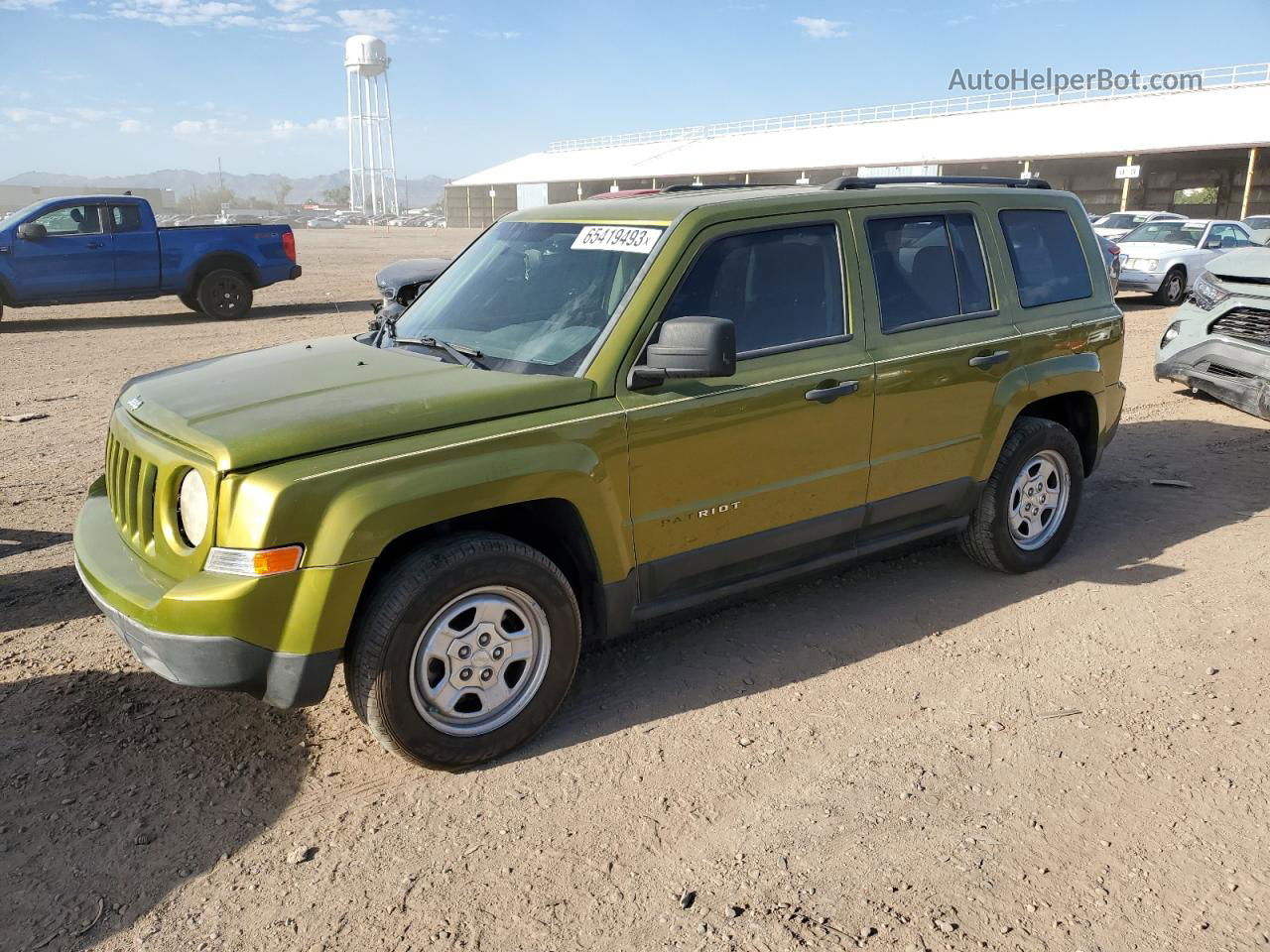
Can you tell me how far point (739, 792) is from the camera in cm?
339

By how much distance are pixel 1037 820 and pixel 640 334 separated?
2075 millimetres

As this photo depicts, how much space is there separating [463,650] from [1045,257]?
3.62 metres

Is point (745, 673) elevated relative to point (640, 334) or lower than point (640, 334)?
lower

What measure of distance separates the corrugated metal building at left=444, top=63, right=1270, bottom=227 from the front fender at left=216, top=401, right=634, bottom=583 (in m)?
35.7

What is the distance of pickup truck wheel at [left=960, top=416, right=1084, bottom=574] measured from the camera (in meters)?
5.01

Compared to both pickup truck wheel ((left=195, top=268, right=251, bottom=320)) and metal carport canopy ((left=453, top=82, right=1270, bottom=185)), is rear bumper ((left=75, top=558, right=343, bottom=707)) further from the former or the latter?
metal carport canopy ((left=453, top=82, right=1270, bottom=185))

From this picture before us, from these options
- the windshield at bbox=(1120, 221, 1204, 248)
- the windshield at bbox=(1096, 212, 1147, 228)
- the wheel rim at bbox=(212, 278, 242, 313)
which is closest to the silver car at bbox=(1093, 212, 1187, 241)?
the windshield at bbox=(1096, 212, 1147, 228)

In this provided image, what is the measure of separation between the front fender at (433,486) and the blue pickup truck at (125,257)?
14.1 m

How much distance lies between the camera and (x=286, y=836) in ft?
10.4

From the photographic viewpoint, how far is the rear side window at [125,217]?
15266 mm

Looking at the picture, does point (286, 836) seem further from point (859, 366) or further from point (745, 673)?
point (859, 366)

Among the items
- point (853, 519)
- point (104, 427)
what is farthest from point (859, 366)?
point (104, 427)

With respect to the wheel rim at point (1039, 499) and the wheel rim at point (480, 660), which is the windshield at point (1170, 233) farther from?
the wheel rim at point (480, 660)

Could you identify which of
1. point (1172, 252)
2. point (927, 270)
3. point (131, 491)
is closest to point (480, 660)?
point (131, 491)
